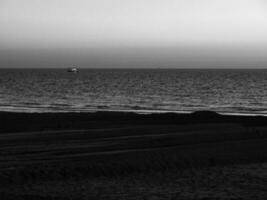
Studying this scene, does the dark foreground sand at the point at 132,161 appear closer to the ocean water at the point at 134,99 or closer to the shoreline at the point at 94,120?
the shoreline at the point at 94,120

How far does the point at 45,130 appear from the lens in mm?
26406

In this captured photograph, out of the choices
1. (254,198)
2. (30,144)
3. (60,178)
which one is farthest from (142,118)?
(254,198)

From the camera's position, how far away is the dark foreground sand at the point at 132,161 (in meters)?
13.4

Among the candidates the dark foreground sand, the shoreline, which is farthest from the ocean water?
the dark foreground sand

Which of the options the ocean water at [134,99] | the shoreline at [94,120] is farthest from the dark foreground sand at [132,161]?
the ocean water at [134,99]

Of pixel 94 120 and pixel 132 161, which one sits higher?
pixel 132 161

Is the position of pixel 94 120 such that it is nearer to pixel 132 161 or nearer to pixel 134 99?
pixel 132 161

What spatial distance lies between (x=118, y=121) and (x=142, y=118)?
2.74 meters

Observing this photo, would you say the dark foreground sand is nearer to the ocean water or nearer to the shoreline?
the shoreline

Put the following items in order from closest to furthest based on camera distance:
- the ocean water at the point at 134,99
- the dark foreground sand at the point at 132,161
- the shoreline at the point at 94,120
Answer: the dark foreground sand at the point at 132,161 → the shoreline at the point at 94,120 → the ocean water at the point at 134,99

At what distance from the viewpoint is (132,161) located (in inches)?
671

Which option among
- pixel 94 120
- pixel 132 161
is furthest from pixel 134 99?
pixel 132 161

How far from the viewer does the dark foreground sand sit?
13.4 metres

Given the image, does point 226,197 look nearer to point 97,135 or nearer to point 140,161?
point 140,161
